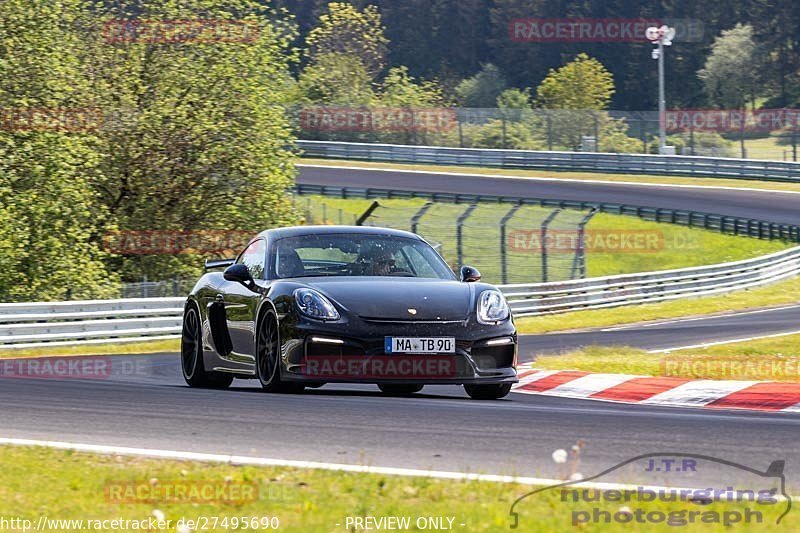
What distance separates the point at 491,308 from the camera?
10055mm

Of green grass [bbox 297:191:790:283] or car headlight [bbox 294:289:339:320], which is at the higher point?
car headlight [bbox 294:289:339:320]

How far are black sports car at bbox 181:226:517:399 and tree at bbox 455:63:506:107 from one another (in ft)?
291

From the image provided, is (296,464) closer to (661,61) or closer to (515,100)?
(661,61)

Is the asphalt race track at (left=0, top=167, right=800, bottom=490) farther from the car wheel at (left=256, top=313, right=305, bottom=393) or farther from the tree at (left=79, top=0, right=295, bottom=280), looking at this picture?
the tree at (left=79, top=0, right=295, bottom=280)

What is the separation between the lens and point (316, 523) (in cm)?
512

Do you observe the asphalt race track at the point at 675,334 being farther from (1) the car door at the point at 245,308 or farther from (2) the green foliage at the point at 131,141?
(2) the green foliage at the point at 131,141

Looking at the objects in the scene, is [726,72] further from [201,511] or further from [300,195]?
[201,511]

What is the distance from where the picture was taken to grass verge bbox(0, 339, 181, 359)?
69.3ft

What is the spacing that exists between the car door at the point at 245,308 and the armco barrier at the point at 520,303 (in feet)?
37.0

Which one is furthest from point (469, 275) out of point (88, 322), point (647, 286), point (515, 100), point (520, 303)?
point (515, 100)

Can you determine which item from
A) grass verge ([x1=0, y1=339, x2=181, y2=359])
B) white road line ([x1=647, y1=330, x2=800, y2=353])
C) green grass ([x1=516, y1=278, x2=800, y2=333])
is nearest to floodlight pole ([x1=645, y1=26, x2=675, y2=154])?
green grass ([x1=516, y1=278, x2=800, y2=333])

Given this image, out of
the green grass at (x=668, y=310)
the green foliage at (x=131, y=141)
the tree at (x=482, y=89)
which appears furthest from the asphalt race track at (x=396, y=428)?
the tree at (x=482, y=89)

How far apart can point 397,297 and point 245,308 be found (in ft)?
5.09

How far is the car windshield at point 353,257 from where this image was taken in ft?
34.9
